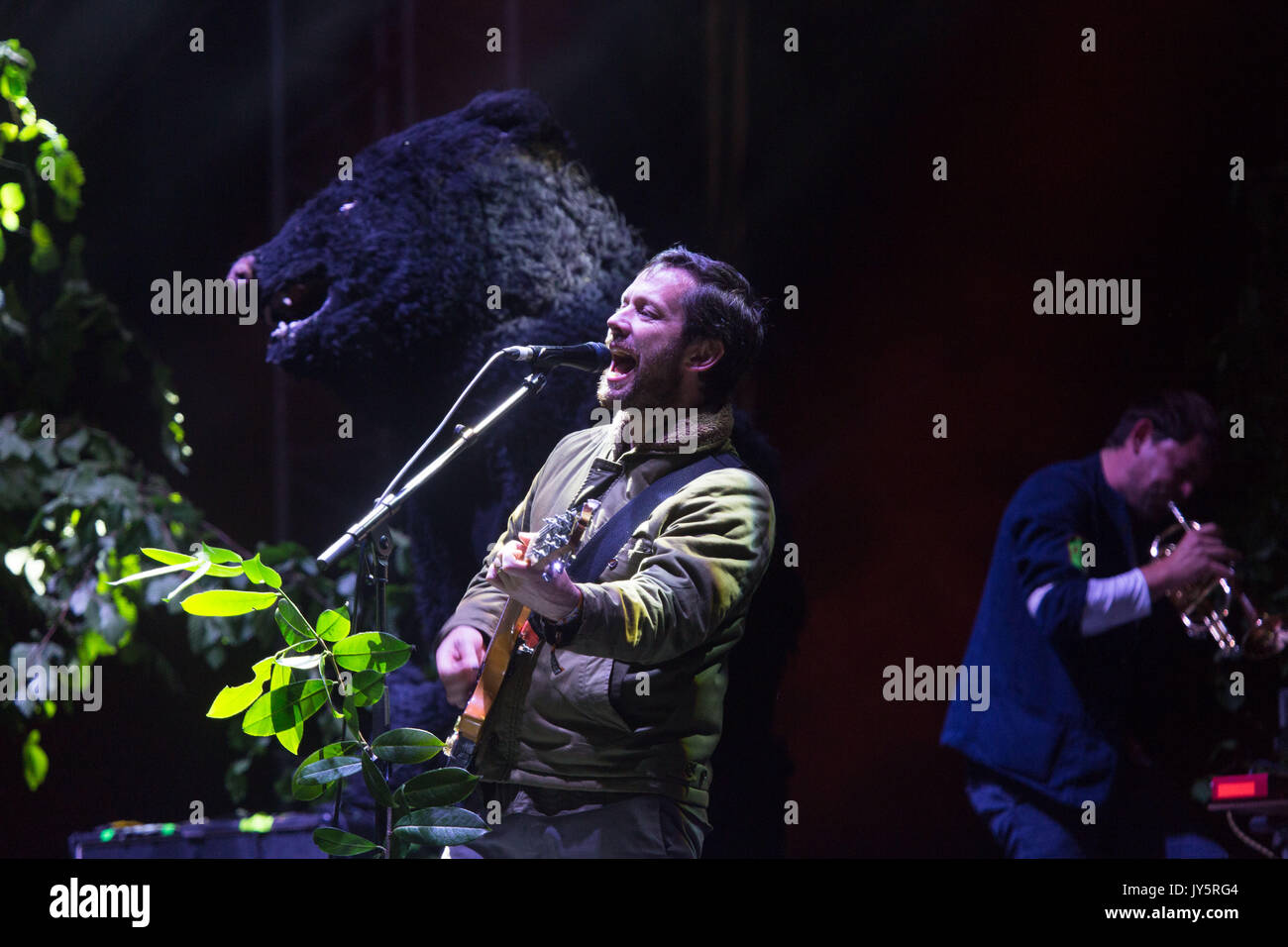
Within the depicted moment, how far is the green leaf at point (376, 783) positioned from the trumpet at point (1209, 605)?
1.95m

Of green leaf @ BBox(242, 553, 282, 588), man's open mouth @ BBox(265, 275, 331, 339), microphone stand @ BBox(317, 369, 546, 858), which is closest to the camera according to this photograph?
green leaf @ BBox(242, 553, 282, 588)

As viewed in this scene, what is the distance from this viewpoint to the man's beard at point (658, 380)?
8.23 ft

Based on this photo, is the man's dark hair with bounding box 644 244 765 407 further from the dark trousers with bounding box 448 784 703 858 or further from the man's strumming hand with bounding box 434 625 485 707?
the dark trousers with bounding box 448 784 703 858

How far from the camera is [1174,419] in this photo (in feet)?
10.4

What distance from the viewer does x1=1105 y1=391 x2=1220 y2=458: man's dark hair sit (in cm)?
316

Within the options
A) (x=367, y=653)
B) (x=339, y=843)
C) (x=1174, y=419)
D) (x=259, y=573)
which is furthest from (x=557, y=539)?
(x=1174, y=419)

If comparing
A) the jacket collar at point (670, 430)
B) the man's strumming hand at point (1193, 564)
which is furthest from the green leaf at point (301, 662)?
the man's strumming hand at point (1193, 564)

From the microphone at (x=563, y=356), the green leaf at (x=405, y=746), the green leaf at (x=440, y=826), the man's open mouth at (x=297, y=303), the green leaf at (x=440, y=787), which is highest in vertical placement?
the man's open mouth at (x=297, y=303)

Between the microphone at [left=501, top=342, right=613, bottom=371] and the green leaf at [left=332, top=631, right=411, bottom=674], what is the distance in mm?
619

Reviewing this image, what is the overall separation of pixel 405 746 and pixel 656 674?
51 cm

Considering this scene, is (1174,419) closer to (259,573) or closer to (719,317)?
(719,317)

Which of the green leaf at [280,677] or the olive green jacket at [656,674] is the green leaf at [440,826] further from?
the olive green jacket at [656,674]

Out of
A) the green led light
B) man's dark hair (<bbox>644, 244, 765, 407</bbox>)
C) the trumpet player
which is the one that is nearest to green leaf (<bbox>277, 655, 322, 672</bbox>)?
man's dark hair (<bbox>644, 244, 765, 407</bbox>)
